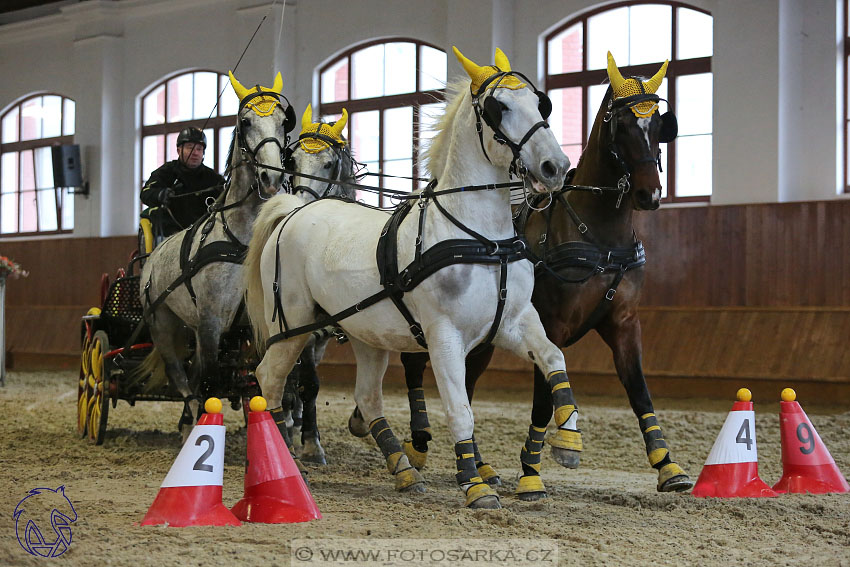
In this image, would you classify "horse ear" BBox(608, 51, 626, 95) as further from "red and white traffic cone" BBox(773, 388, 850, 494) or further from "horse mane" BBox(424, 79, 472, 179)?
"red and white traffic cone" BBox(773, 388, 850, 494)

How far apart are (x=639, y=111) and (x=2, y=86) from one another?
52.8ft

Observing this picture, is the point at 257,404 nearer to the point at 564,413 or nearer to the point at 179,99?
the point at 564,413

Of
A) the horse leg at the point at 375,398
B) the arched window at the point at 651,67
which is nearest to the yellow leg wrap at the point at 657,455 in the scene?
the horse leg at the point at 375,398

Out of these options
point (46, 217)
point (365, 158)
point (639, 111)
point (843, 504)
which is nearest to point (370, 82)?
point (365, 158)

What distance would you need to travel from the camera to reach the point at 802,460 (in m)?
4.50

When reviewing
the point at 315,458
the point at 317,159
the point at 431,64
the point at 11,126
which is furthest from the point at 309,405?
the point at 11,126

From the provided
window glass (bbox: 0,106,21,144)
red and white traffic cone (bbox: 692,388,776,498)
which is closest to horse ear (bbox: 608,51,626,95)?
red and white traffic cone (bbox: 692,388,776,498)

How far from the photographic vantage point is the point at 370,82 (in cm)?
1327

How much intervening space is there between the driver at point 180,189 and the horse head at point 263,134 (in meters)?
0.96

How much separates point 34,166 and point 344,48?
23.9 feet

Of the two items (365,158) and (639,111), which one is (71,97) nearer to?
(365,158)

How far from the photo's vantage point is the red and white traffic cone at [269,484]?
3.75 m

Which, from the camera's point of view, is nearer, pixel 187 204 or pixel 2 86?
pixel 187 204

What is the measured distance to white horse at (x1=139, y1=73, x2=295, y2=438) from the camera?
216 inches
